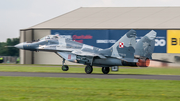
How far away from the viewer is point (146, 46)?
90.4ft

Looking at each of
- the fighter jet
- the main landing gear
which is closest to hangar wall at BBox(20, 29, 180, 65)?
the fighter jet

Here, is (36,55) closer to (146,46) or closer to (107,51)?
(107,51)

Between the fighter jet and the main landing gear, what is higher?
the fighter jet

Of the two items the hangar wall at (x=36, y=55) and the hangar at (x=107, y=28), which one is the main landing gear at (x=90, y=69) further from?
the hangar wall at (x=36, y=55)

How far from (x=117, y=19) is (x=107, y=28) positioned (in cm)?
439

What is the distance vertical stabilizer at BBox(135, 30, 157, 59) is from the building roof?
22132mm

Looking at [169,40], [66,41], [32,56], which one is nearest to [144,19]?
[169,40]

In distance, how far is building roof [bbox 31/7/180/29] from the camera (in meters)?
50.6

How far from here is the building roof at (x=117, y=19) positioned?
5062 centimetres

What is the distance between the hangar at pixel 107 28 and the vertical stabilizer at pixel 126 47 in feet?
72.5

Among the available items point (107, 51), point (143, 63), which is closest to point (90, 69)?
point (107, 51)

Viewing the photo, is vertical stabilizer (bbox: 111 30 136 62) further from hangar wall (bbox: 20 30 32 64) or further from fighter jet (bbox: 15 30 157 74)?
hangar wall (bbox: 20 30 32 64)

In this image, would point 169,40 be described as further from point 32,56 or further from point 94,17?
point 32,56

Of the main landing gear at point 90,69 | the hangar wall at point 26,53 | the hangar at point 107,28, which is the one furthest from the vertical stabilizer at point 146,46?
the hangar wall at point 26,53
